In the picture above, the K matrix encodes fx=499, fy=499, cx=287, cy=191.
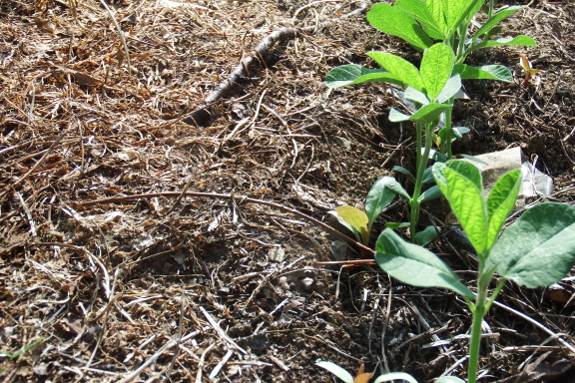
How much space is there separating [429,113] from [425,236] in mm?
465

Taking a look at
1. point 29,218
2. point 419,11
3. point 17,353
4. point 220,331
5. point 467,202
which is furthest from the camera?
point 419,11

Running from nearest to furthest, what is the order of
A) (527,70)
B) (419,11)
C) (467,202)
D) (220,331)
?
(467,202), (220,331), (419,11), (527,70)

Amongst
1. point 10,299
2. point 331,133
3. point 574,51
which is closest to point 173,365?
point 10,299

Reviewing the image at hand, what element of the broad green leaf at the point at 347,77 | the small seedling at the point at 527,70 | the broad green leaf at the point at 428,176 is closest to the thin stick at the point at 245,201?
the broad green leaf at the point at 428,176

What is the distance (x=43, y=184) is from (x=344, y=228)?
107cm

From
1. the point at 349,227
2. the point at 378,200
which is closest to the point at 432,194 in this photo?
the point at 378,200

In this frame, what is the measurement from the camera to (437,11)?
1.71 meters

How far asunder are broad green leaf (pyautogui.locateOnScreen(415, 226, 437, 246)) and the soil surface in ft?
0.26

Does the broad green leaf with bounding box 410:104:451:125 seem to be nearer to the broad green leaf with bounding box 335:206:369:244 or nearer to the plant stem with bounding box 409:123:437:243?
the plant stem with bounding box 409:123:437:243

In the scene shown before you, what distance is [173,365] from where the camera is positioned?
135 centimetres

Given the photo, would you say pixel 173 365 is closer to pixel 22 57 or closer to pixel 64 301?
pixel 64 301

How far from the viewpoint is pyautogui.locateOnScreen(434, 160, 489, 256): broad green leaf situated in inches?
40.7

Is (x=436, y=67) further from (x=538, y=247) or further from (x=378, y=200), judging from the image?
(x=538, y=247)

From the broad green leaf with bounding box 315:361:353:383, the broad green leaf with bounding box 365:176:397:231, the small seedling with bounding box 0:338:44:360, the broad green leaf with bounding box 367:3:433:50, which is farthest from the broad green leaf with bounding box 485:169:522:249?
the small seedling with bounding box 0:338:44:360
